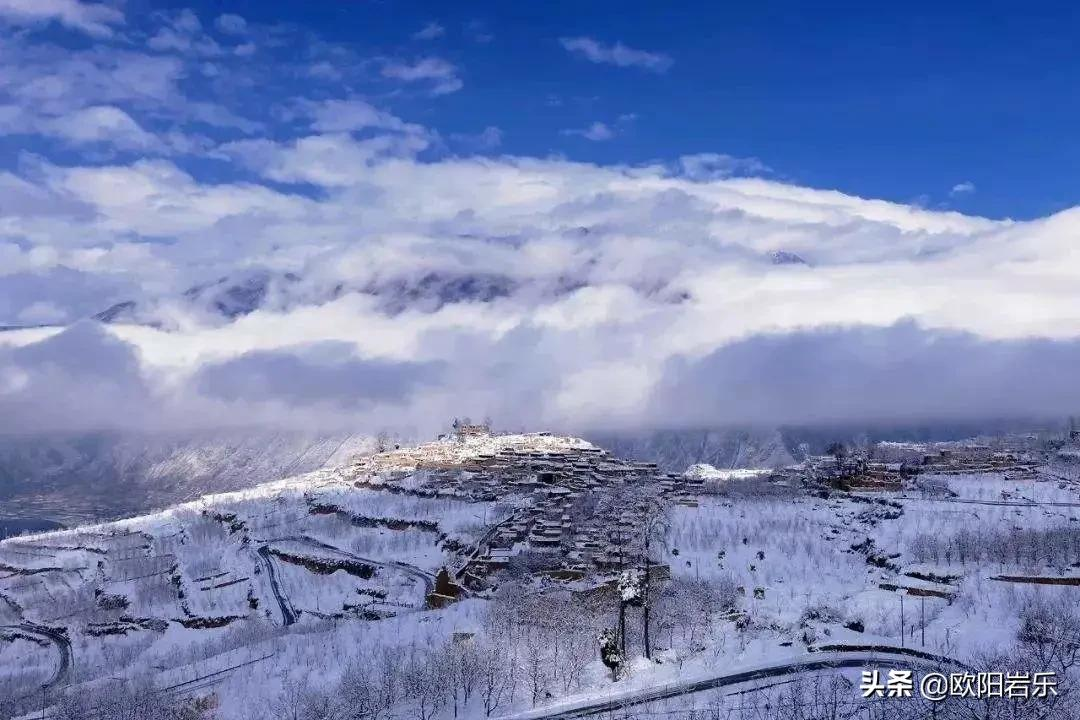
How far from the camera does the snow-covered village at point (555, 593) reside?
52.3 meters

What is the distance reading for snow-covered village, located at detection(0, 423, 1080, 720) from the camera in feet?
172

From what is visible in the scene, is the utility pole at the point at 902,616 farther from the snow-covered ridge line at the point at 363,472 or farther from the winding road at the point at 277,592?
the snow-covered ridge line at the point at 363,472

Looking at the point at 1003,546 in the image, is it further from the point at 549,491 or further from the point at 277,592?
the point at 277,592

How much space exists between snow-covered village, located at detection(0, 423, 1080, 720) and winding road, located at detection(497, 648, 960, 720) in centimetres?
18

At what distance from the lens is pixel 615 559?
87188 millimetres

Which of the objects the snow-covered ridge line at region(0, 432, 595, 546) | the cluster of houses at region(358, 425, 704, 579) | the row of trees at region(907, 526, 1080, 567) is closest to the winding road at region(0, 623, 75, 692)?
the cluster of houses at region(358, 425, 704, 579)

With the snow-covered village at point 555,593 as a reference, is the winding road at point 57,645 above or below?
below

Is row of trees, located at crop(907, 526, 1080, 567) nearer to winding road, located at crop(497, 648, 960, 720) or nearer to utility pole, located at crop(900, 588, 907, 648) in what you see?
utility pole, located at crop(900, 588, 907, 648)

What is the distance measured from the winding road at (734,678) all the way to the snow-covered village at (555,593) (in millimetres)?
185

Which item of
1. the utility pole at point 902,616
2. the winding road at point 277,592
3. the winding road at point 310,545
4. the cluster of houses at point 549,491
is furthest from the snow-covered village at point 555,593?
the cluster of houses at point 549,491

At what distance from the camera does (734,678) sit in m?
50.9

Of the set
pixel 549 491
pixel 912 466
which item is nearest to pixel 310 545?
pixel 549 491

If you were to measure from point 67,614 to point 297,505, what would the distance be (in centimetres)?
4556

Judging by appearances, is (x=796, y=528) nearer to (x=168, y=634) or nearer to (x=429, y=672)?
(x=429, y=672)
